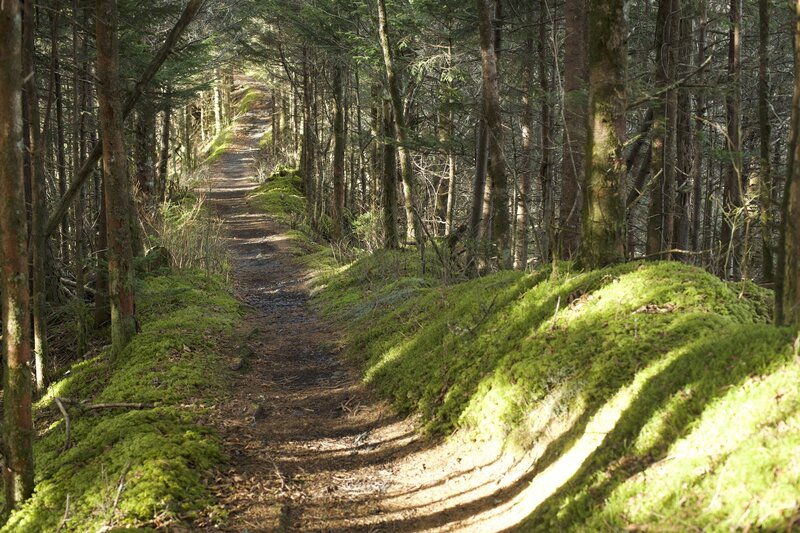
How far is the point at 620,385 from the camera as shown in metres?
4.00

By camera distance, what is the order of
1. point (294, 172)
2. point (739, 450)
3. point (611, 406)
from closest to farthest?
point (739, 450)
point (611, 406)
point (294, 172)

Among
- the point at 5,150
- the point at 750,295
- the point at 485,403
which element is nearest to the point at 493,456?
the point at 485,403

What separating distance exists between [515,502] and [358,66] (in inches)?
558

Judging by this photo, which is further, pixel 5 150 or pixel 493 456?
pixel 493 456

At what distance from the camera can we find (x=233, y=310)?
10.6 m

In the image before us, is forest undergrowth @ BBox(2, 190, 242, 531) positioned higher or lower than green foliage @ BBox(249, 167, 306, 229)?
lower

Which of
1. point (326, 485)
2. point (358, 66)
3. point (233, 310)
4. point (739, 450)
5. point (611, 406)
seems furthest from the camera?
point (358, 66)

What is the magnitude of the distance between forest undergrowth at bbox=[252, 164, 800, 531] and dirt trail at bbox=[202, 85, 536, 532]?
0.29 meters

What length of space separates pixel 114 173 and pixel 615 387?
607 centimetres

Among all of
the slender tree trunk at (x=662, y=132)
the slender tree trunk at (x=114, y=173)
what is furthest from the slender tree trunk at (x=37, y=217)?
the slender tree trunk at (x=662, y=132)

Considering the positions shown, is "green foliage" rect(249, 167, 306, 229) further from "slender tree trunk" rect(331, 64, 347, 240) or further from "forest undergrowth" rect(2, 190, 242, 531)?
"forest undergrowth" rect(2, 190, 242, 531)

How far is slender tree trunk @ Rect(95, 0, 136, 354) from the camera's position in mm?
6941

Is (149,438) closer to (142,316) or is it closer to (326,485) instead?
(326,485)

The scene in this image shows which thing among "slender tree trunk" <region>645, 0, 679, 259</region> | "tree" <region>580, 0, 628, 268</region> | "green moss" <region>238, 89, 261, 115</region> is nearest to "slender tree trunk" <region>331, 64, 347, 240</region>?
"slender tree trunk" <region>645, 0, 679, 259</region>
